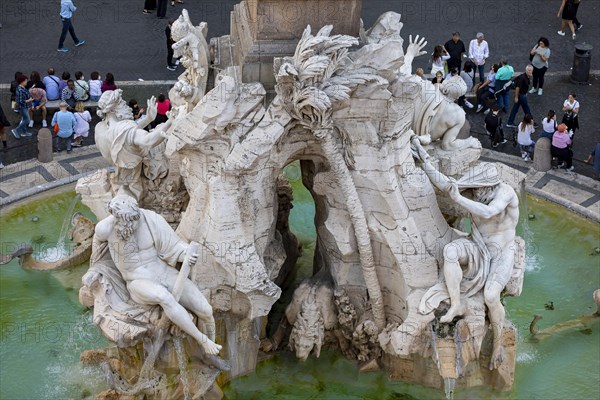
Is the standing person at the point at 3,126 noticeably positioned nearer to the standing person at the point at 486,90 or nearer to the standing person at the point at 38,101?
the standing person at the point at 38,101

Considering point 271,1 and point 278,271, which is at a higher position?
point 271,1

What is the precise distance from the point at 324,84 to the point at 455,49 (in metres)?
12.1

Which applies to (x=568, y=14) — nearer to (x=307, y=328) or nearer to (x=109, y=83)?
(x=109, y=83)

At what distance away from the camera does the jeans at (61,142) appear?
2588 cm

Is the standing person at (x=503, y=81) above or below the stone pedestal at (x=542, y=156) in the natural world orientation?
above

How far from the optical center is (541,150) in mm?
25281

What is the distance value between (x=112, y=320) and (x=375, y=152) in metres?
4.27

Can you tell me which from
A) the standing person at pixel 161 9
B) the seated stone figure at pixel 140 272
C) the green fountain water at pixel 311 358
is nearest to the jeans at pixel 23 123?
the green fountain water at pixel 311 358

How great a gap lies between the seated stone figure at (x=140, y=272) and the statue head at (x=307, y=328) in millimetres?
1835

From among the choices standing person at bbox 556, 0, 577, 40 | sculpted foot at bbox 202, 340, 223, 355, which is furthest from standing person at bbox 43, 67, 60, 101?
standing person at bbox 556, 0, 577, 40

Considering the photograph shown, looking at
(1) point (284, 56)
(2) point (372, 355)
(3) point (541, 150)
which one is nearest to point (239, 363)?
(2) point (372, 355)

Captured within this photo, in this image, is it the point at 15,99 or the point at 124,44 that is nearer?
the point at 15,99

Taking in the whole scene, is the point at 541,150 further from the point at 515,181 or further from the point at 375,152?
the point at 375,152

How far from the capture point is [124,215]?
17219 millimetres
